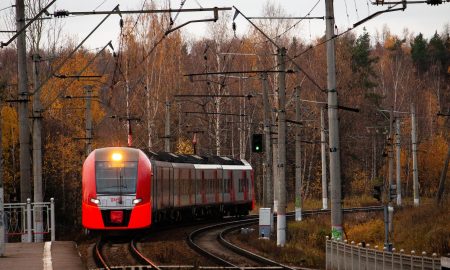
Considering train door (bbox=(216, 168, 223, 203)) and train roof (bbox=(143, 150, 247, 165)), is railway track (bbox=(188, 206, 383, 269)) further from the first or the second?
train door (bbox=(216, 168, 223, 203))

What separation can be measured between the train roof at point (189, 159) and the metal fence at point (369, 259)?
1142cm

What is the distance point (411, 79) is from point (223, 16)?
3345cm

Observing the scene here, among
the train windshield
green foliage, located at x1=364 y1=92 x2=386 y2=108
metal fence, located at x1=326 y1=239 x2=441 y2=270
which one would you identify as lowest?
metal fence, located at x1=326 y1=239 x2=441 y2=270

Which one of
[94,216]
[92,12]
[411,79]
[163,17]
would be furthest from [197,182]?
[411,79]

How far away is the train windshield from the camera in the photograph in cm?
3319

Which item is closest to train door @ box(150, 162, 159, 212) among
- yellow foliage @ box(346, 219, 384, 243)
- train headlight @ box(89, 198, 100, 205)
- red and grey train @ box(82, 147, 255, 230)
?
red and grey train @ box(82, 147, 255, 230)

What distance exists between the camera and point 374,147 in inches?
3393

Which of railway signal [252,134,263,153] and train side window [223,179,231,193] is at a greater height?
railway signal [252,134,263,153]

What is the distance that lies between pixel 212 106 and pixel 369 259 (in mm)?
57583

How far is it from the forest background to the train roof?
4155 mm

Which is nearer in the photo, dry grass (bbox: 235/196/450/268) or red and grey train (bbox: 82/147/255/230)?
dry grass (bbox: 235/196/450/268)

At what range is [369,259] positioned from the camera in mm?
22297

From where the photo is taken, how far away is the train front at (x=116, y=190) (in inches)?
1299

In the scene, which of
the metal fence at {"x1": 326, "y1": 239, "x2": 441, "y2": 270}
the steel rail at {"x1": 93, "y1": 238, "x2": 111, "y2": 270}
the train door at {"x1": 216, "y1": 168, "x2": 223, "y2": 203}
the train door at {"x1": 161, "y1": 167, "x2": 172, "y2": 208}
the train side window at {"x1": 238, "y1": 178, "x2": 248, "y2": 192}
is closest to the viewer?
the metal fence at {"x1": 326, "y1": 239, "x2": 441, "y2": 270}
